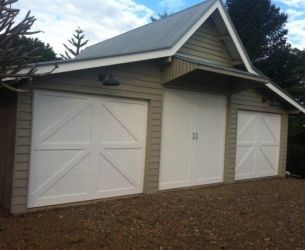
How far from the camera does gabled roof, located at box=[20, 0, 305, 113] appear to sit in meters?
6.14

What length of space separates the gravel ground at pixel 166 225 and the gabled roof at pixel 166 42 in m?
2.35

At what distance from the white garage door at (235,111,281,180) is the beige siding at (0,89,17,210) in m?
6.09

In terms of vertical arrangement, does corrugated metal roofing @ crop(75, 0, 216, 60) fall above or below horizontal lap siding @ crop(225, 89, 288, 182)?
above

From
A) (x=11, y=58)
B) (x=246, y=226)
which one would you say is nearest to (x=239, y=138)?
(x=246, y=226)

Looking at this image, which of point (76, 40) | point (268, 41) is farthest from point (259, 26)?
point (76, 40)

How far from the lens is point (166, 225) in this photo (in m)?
5.61

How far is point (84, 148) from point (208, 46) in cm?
421

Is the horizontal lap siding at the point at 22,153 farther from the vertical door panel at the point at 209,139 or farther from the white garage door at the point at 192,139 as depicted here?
the vertical door panel at the point at 209,139

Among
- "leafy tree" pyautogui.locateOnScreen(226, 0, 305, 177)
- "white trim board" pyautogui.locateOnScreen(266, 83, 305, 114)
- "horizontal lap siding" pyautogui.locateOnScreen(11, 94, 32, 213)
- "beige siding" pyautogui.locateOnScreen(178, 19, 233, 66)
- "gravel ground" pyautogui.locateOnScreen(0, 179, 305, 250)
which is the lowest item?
"gravel ground" pyautogui.locateOnScreen(0, 179, 305, 250)

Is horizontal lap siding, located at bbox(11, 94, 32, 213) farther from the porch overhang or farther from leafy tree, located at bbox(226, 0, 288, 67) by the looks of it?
leafy tree, located at bbox(226, 0, 288, 67)

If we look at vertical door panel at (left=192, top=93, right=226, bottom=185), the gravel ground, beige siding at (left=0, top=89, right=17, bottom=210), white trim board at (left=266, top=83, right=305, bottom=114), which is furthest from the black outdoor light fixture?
white trim board at (left=266, top=83, right=305, bottom=114)

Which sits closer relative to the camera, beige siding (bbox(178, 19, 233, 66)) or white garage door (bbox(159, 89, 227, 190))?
white garage door (bbox(159, 89, 227, 190))

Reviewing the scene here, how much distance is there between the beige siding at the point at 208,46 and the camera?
335 inches

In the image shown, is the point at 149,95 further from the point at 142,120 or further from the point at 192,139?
the point at 192,139
